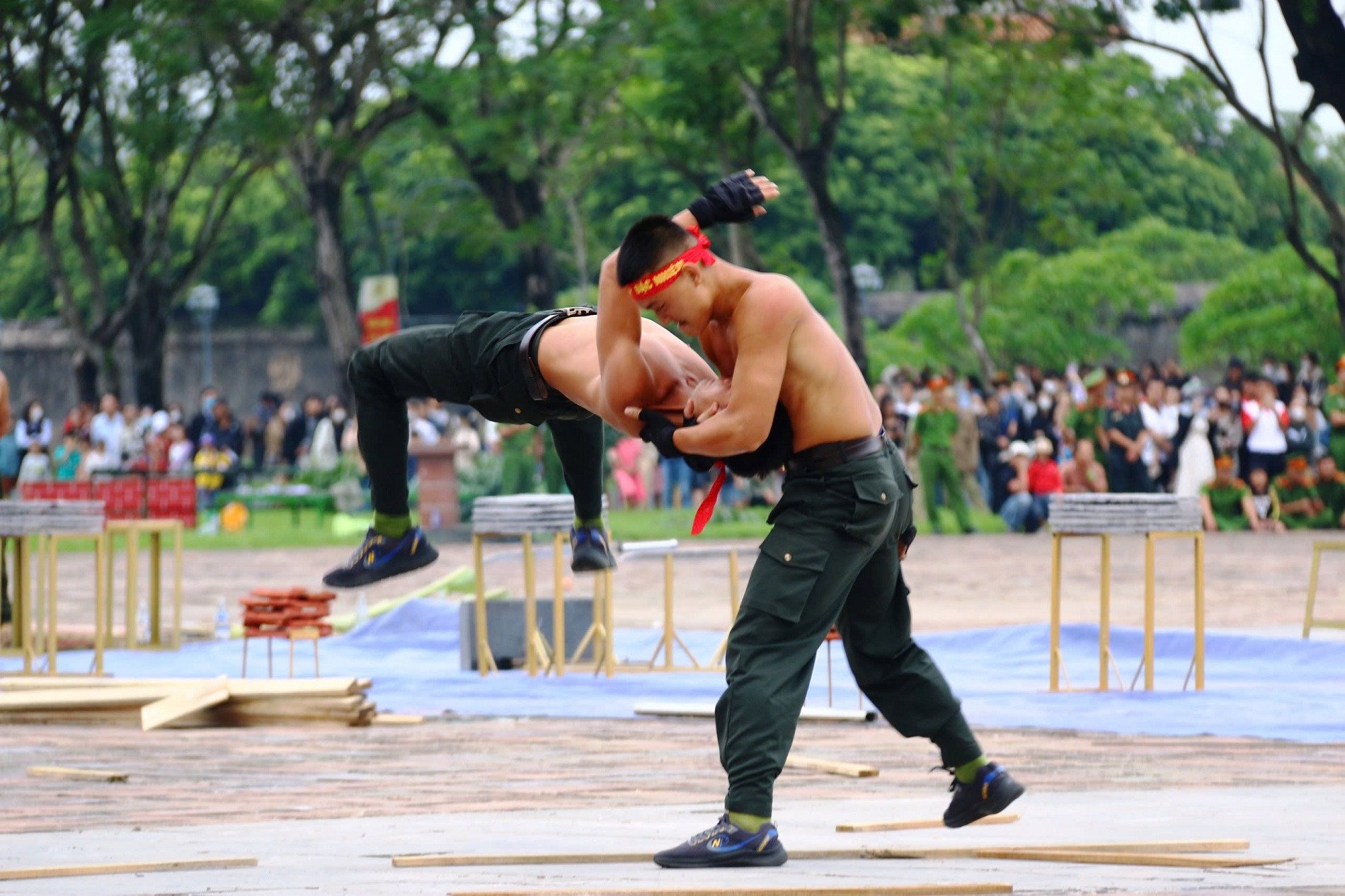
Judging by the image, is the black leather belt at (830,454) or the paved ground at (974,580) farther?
the paved ground at (974,580)

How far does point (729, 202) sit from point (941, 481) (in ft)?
58.5

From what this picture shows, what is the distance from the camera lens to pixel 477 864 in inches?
195

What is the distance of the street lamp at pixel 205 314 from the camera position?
41875 mm

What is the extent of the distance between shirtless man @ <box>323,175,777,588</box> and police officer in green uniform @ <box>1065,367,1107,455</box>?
15435 millimetres

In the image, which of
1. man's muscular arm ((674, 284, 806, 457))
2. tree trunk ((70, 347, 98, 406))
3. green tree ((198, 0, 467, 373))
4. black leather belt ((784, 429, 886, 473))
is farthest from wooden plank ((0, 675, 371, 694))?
tree trunk ((70, 347, 98, 406))

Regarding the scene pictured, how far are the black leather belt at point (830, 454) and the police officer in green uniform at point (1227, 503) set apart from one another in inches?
669

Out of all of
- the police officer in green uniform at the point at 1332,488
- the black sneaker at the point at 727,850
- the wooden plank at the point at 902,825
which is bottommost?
the wooden plank at the point at 902,825

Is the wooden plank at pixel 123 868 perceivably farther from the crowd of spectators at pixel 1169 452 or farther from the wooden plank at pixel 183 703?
the crowd of spectators at pixel 1169 452

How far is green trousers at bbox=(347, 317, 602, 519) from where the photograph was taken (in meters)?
6.03

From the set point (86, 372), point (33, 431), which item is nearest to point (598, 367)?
point (33, 431)

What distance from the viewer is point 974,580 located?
1706cm

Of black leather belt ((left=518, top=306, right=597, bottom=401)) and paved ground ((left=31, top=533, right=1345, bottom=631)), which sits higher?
black leather belt ((left=518, top=306, right=597, bottom=401))

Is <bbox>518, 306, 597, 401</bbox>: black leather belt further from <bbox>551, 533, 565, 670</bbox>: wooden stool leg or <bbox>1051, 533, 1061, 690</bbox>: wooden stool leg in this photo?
<bbox>551, 533, 565, 670</bbox>: wooden stool leg

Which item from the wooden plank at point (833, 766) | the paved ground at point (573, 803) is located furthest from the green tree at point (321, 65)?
the wooden plank at point (833, 766)
